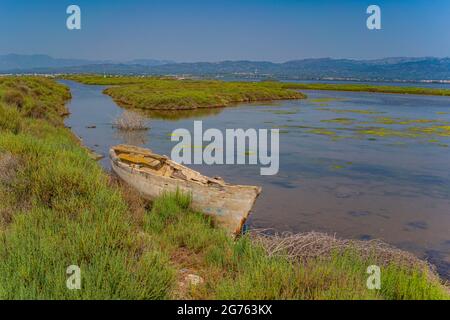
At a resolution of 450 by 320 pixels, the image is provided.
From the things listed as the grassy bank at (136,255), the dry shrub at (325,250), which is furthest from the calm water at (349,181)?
the grassy bank at (136,255)

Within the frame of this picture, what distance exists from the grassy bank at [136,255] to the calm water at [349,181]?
348 centimetres

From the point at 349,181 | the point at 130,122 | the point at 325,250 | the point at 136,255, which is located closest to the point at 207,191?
the point at 325,250

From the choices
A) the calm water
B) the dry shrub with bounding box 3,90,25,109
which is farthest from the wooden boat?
the dry shrub with bounding box 3,90,25,109

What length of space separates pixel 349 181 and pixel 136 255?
1287 centimetres

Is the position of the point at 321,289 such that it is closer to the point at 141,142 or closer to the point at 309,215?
the point at 309,215

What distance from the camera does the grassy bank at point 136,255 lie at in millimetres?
4855

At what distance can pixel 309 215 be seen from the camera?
41.9ft

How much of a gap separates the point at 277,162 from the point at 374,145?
341 inches

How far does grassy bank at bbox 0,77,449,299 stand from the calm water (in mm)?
3476

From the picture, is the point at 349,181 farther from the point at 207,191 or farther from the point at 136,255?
the point at 136,255

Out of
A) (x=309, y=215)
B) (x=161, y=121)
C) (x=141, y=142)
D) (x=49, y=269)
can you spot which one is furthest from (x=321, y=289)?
(x=161, y=121)

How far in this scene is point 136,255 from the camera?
6.25 metres

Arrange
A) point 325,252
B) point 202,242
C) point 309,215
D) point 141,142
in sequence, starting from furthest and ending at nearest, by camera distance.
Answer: point 141,142 → point 309,215 → point 202,242 → point 325,252

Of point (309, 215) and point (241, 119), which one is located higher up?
point (241, 119)
